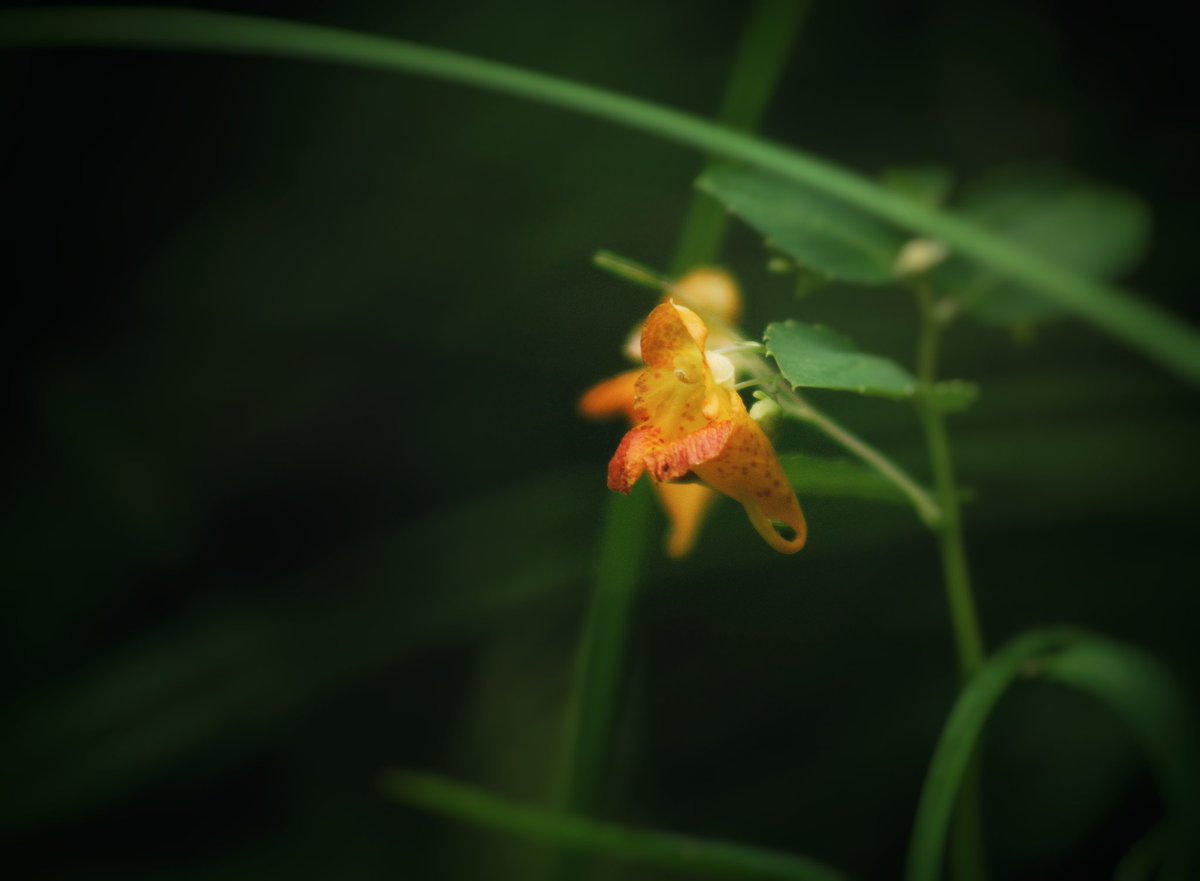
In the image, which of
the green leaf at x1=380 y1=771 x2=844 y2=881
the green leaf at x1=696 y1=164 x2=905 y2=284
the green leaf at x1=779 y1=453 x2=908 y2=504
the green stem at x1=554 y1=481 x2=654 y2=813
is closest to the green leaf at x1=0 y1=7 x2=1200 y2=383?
the green leaf at x1=696 y1=164 x2=905 y2=284

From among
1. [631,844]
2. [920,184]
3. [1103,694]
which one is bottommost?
[631,844]

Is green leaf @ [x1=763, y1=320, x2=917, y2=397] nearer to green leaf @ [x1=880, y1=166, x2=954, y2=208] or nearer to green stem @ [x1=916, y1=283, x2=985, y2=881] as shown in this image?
green stem @ [x1=916, y1=283, x2=985, y2=881]

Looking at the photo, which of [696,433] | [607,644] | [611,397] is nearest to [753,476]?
[696,433]

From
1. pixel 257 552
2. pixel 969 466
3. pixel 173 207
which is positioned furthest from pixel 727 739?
pixel 173 207

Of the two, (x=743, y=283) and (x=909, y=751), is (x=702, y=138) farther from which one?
(x=909, y=751)

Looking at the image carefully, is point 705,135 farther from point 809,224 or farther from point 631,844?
point 631,844

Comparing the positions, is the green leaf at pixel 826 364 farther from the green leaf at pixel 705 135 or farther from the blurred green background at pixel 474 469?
the blurred green background at pixel 474 469
